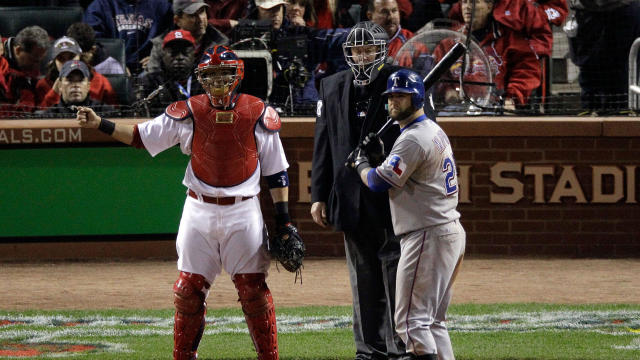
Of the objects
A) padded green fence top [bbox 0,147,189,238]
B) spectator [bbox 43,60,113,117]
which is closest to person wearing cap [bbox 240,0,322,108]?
padded green fence top [bbox 0,147,189,238]

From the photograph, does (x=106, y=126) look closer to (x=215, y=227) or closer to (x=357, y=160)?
(x=215, y=227)

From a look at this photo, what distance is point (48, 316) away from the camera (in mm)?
7996

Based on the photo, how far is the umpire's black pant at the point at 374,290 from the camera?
18.7ft

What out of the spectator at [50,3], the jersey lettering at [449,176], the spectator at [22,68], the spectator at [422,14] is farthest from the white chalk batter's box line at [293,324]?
the spectator at [50,3]

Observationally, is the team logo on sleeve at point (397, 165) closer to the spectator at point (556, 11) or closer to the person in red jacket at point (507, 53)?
the person in red jacket at point (507, 53)

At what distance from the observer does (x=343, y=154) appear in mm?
5863

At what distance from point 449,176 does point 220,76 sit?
1.31m

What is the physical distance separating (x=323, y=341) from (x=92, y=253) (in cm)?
438

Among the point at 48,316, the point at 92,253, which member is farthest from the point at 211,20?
the point at 48,316

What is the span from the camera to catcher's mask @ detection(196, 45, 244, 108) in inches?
216

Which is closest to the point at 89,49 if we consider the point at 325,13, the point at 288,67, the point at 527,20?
the point at 288,67

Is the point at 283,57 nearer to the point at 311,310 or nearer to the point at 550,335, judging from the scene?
the point at 311,310

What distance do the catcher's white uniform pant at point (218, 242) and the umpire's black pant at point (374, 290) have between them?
0.60 m

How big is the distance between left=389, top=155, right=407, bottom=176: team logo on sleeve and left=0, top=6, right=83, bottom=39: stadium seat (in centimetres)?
730
